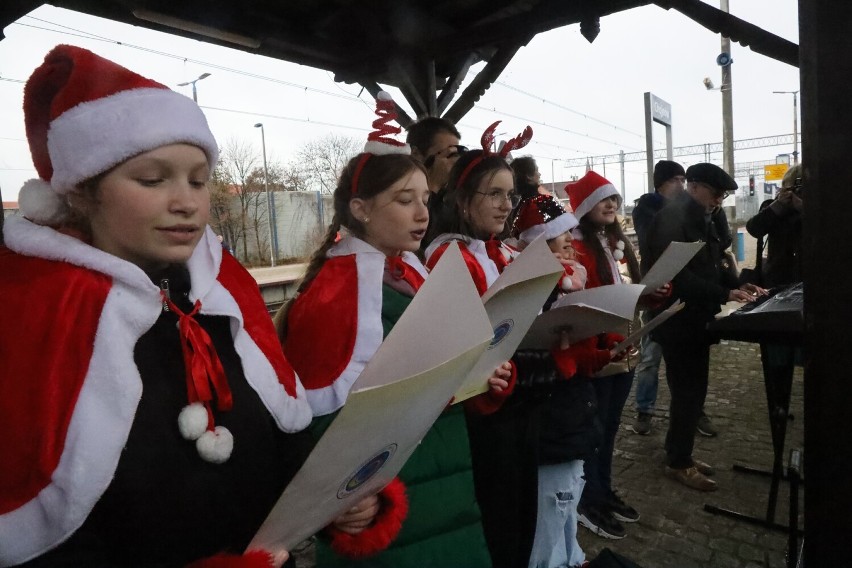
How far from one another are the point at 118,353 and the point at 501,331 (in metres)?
0.80

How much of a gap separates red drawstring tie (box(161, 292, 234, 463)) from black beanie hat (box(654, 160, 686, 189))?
12.3ft

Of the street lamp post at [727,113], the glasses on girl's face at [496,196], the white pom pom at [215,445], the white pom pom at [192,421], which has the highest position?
the street lamp post at [727,113]

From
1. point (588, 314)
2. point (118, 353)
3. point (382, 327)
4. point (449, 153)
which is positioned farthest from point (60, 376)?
point (449, 153)

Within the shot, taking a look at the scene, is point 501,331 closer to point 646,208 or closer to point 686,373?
point 686,373

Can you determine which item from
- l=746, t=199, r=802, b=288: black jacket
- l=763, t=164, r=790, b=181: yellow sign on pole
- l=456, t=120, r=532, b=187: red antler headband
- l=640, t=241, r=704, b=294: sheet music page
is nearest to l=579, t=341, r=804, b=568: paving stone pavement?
l=746, t=199, r=802, b=288: black jacket

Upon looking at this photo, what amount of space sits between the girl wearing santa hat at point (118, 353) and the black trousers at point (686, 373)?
8.83ft

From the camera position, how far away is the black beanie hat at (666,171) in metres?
3.86

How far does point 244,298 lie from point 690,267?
9.10 feet

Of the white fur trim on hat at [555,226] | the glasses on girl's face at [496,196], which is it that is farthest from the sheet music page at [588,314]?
the white fur trim on hat at [555,226]

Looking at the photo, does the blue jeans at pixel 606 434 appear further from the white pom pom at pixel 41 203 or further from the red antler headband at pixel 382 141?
the white pom pom at pixel 41 203

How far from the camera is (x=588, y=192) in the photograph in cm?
283

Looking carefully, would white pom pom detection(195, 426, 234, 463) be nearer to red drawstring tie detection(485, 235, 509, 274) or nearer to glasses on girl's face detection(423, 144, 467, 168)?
red drawstring tie detection(485, 235, 509, 274)

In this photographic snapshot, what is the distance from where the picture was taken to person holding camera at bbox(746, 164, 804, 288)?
369 cm

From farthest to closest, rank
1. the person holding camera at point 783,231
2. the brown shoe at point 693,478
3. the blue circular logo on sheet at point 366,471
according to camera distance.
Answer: the person holding camera at point 783,231
the brown shoe at point 693,478
the blue circular logo on sheet at point 366,471
